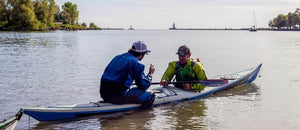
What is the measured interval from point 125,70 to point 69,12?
182008 millimetres

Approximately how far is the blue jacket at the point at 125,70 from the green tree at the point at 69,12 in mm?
177578

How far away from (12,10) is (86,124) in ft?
369

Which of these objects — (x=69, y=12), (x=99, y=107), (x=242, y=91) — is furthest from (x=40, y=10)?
(x=99, y=107)

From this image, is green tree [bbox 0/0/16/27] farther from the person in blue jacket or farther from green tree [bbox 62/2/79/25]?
the person in blue jacket

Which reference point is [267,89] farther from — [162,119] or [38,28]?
[38,28]

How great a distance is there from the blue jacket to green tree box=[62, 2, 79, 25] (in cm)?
17758

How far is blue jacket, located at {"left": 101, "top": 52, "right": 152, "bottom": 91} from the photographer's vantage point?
8344 millimetres

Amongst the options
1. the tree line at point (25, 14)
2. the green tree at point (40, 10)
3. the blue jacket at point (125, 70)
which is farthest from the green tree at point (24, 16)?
the blue jacket at point (125, 70)

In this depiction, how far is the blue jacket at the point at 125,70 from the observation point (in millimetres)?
8344

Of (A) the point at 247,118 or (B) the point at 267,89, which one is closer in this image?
(A) the point at 247,118

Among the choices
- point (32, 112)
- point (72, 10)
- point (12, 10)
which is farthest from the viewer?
point (72, 10)

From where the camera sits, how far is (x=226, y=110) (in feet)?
34.5

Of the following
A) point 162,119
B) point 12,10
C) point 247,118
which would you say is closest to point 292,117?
point 247,118

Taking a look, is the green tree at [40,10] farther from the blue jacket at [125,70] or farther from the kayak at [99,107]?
the blue jacket at [125,70]
